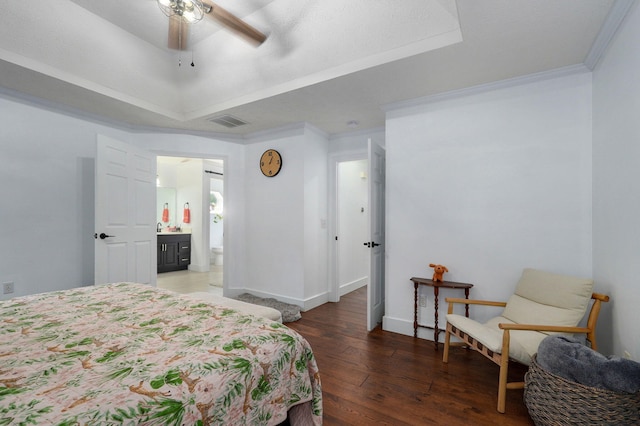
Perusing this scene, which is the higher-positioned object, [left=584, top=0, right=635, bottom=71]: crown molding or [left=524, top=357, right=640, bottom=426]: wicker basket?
[left=584, top=0, right=635, bottom=71]: crown molding

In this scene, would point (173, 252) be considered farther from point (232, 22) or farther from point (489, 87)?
point (489, 87)

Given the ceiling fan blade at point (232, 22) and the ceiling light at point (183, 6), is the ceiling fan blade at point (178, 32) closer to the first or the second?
the ceiling light at point (183, 6)

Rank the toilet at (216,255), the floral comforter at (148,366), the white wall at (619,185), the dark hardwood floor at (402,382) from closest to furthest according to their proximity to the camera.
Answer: the floral comforter at (148,366) < the white wall at (619,185) < the dark hardwood floor at (402,382) < the toilet at (216,255)

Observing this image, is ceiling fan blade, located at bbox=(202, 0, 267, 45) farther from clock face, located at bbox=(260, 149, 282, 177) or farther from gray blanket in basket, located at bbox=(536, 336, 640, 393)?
gray blanket in basket, located at bbox=(536, 336, 640, 393)

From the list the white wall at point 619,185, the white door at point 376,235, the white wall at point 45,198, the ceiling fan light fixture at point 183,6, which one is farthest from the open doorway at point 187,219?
the white wall at point 619,185

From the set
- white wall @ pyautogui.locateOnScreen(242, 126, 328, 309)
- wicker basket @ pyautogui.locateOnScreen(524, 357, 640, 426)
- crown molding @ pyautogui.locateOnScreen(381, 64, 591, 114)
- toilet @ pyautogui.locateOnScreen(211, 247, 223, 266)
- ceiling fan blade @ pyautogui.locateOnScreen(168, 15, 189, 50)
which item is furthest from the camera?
toilet @ pyautogui.locateOnScreen(211, 247, 223, 266)

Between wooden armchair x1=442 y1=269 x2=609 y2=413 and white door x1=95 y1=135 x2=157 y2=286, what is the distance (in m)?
3.65

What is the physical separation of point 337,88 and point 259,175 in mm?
1947

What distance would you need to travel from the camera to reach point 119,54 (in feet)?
9.31

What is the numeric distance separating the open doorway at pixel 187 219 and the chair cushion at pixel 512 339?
4659 mm

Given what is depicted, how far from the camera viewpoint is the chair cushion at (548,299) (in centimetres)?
203

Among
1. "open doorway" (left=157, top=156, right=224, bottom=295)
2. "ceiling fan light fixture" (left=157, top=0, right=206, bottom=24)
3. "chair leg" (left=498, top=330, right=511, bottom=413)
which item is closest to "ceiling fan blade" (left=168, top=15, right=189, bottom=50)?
"ceiling fan light fixture" (left=157, top=0, right=206, bottom=24)

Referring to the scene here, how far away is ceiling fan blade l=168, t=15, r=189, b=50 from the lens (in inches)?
75.4

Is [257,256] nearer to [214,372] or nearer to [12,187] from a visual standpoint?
[12,187]
